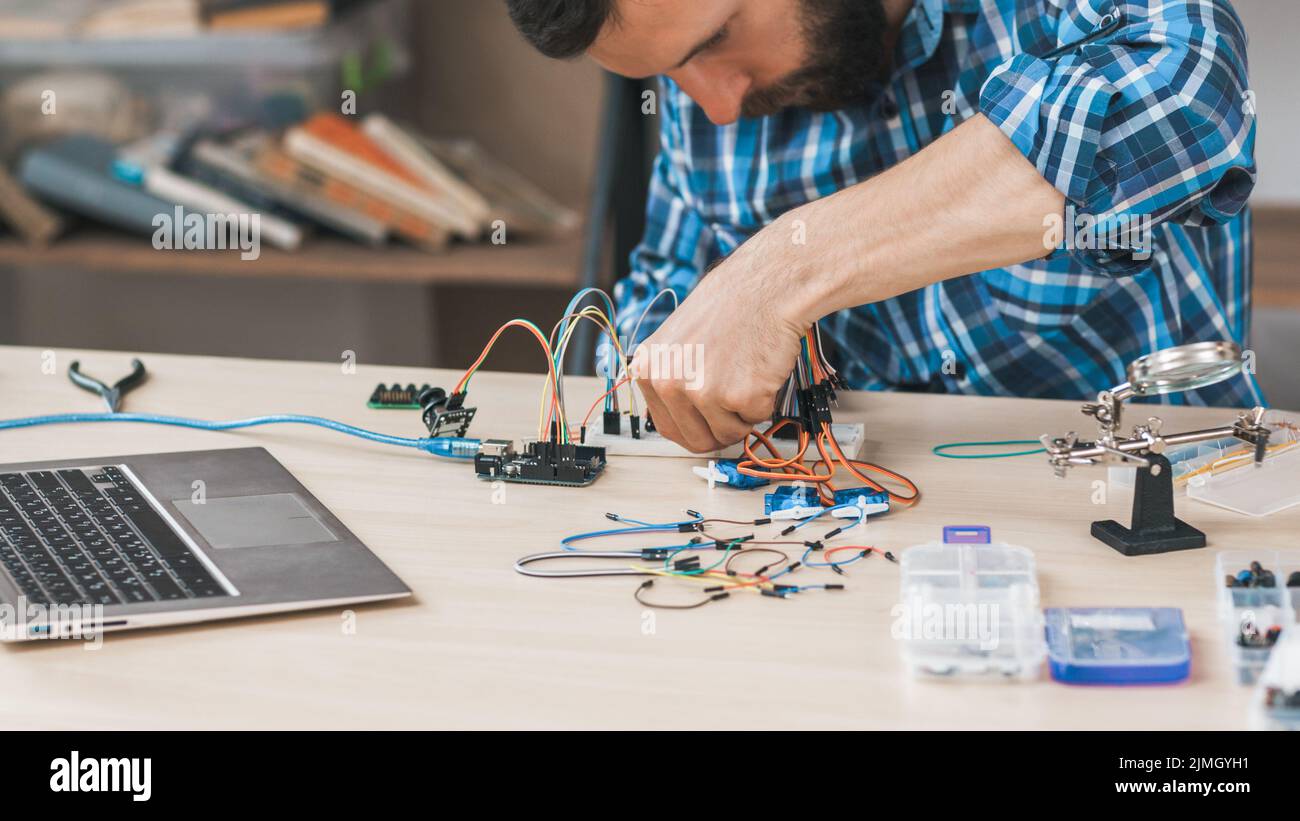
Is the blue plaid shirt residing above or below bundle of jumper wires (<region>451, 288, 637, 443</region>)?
above

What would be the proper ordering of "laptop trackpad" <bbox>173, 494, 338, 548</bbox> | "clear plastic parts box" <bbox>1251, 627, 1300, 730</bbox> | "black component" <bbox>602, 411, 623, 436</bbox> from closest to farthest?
"clear plastic parts box" <bbox>1251, 627, 1300, 730</bbox>
"laptop trackpad" <bbox>173, 494, 338, 548</bbox>
"black component" <bbox>602, 411, 623, 436</bbox>

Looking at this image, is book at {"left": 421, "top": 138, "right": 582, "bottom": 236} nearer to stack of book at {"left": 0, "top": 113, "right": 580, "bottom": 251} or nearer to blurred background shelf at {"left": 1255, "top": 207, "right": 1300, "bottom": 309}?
stack of book at {"left": 0, "top": 113, "right": 580, "bottom": 251}

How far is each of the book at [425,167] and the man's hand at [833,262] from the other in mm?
1293

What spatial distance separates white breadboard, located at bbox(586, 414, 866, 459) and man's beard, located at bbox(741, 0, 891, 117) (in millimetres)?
→ 360

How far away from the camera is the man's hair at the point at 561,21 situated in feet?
3.55

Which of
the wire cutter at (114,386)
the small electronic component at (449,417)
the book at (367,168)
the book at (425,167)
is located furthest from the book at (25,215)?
the small electronic component at (449,417)

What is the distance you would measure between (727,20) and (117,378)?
27.2 inches

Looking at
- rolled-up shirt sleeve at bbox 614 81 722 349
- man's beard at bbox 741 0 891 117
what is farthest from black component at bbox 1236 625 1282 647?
rolled-up shirt sleeve at bbox 614 81 722 349

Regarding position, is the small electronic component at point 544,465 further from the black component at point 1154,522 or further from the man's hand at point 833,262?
the black component at point 1154,522

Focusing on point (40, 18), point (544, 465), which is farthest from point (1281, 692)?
point (40, 18)

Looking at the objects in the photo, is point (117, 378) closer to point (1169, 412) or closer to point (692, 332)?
point (692, 332)

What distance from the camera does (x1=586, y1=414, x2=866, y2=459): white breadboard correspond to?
1111 mm

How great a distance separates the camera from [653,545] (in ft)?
3.09

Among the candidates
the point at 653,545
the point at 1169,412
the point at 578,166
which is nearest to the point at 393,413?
the point at 653,545
